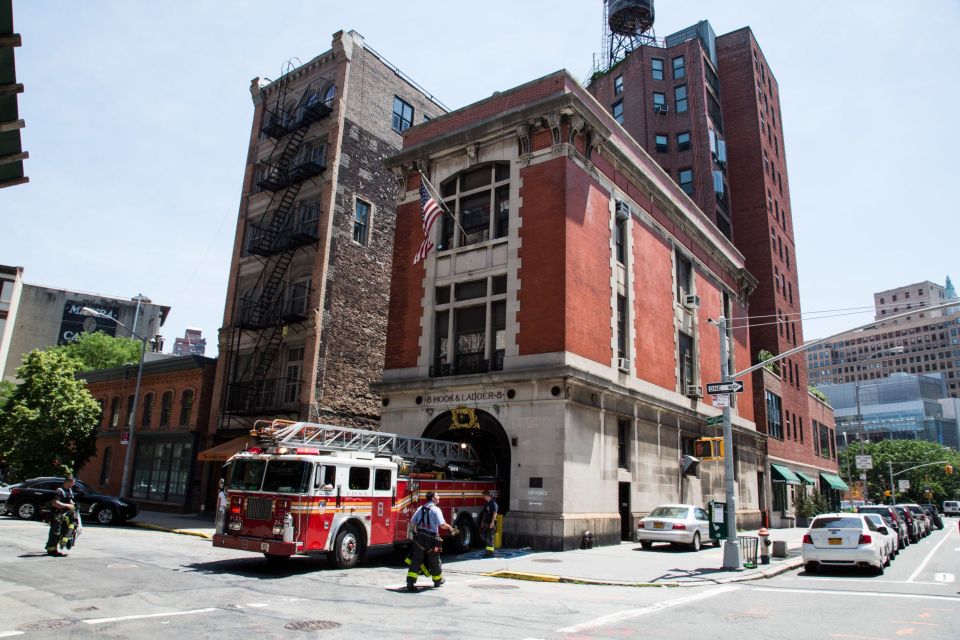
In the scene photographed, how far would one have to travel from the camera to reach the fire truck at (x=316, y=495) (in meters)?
14.3

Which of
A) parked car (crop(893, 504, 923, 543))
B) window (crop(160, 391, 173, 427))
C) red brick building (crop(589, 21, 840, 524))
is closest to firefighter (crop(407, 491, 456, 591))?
parked car (crop(893, 504, 923, 543))

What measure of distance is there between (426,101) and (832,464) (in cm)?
4645

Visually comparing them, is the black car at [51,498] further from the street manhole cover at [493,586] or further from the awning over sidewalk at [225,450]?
the street manhole cover at [493,586]

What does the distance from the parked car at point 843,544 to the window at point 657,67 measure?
43.6 metres

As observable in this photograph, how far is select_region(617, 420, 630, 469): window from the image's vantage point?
24883 mm

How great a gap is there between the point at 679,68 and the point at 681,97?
276 centimetres

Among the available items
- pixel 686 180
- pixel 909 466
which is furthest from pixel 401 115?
pixel 909 466

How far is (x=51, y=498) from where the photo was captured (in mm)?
25984

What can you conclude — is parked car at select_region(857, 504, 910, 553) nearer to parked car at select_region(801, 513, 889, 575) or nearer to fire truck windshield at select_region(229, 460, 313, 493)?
parked car at select_region(801, 513, 889, 575)

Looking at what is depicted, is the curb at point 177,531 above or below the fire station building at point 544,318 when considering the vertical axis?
below

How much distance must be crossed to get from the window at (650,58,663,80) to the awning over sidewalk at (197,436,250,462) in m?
42.6

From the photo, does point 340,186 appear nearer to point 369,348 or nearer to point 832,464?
point 369,348

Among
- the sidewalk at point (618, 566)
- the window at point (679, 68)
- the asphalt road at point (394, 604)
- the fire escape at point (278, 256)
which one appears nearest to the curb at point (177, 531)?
the sidewalk at point (618, 566)

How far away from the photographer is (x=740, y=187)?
50875 millimetres
